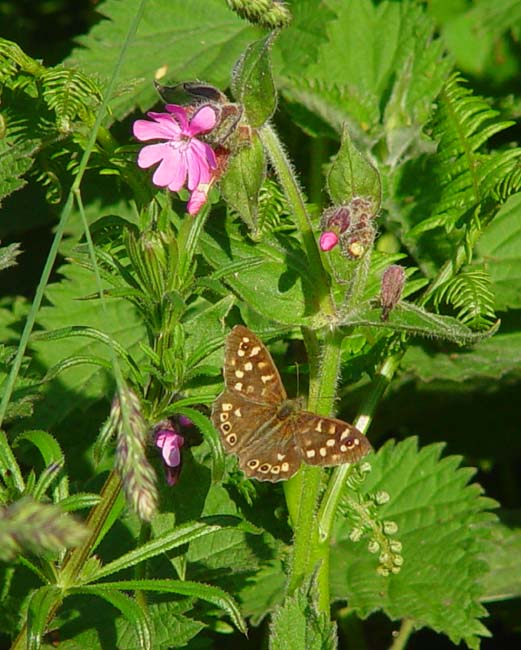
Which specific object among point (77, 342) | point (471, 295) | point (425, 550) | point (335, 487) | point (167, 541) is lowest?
point (425, 550)

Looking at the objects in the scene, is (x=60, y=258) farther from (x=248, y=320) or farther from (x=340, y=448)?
(x=340, y=448)

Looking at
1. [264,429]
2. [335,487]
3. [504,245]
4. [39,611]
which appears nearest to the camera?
[39,611]

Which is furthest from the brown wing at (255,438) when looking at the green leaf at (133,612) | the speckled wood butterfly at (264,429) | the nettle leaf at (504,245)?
the nettle leaf at (504,245)

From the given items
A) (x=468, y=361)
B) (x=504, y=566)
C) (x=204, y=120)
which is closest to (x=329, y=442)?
(x=204, y=120)

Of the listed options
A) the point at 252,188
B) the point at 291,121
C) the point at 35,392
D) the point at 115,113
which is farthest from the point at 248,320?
the point at 291,121

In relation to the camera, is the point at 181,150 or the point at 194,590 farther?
the point at 181,150

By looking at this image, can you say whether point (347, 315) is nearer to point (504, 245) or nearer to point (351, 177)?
point (351, 177)

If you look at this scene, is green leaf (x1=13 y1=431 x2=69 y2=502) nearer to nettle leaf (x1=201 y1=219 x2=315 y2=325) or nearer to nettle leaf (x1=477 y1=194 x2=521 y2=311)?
nettle leaf (x1=201 y1=219 x2=315 y2=325)

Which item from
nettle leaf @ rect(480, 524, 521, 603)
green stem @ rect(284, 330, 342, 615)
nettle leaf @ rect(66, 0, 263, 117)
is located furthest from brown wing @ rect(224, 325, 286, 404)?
nettle leaf @ rect(66, 0, 263, 117)

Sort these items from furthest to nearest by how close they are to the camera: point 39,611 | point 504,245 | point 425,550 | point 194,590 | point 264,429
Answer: point 504,245 < point 425,550 < point 264,429 < point 194,590 < point 39,611
